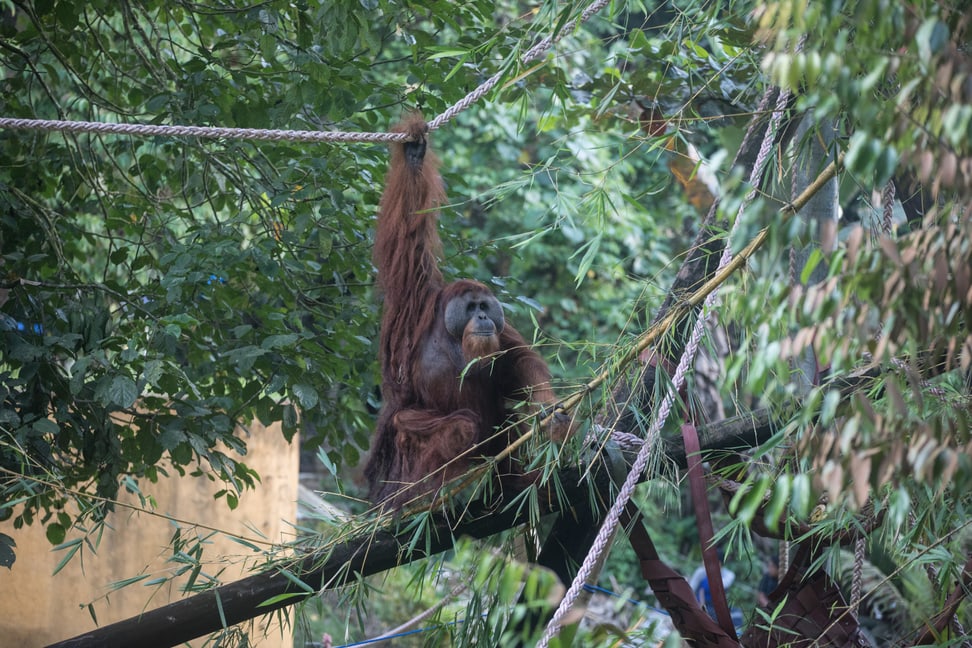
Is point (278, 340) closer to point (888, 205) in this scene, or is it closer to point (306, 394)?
point (306, 394)

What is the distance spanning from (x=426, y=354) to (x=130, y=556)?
87.5 inches

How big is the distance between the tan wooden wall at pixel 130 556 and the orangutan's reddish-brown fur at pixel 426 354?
2.96ft

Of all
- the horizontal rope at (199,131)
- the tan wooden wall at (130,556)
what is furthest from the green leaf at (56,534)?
the horizontal rope at (199,131)

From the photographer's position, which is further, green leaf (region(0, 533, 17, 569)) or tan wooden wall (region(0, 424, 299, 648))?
tan wooden wall (region(0, 424, 299, 648))

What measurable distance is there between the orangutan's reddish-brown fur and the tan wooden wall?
0.90 m

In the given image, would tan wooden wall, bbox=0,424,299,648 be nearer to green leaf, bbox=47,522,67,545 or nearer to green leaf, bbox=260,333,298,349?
green leaf, bbox=47,522,67,545

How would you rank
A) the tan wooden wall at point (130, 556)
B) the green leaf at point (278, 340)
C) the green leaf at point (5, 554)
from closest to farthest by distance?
1. the green leaf at point (5, 554)
2. the green leaf at point (278, 340)
3. the tan wooden wall at point (130, 556)

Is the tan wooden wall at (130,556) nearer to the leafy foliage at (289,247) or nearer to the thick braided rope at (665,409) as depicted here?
the leafy foliage at (289,247)

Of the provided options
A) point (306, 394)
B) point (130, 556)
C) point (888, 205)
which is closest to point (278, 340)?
point (306, 394)

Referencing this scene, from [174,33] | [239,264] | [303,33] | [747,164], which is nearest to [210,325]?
[239,264]

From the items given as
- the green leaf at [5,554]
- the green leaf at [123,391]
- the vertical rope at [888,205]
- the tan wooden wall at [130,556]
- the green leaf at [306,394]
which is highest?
the vertical rope at [888,205]

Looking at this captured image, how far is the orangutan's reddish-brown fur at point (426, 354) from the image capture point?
3.06 meters

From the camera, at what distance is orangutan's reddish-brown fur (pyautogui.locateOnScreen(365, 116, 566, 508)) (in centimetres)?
306

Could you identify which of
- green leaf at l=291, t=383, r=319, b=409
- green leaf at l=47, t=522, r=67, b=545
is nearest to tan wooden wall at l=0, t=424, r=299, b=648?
green leaf at l=47, t=522, r=67, b=545
